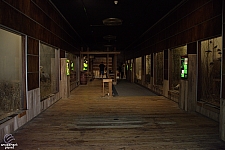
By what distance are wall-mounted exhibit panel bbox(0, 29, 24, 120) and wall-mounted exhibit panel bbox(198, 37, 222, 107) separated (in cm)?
484

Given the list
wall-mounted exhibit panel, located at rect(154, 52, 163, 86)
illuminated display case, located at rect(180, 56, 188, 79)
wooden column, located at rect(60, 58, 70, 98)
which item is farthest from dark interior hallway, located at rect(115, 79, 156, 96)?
illuminated display case, located at rect(180, 56, 188, 79)

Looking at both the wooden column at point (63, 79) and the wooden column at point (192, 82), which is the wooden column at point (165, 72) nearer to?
the wooden column at point (192, 82)

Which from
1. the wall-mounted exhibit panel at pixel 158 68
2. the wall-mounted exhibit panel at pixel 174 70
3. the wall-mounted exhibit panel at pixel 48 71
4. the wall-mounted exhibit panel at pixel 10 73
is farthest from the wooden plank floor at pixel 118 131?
the wall-mounted exhibit panel at pixel 158 68

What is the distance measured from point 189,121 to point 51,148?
3.25 meters

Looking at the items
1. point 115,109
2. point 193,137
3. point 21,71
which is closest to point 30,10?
point 21,71

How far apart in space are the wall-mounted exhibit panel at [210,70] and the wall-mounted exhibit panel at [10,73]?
15.9ft

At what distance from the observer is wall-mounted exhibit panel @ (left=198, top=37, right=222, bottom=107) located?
5578 mm

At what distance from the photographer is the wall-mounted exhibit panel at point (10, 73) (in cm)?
432

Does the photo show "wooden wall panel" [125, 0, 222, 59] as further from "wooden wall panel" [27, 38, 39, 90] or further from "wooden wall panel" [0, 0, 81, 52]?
"wooden wall panel" [27, 38, 39, 90]

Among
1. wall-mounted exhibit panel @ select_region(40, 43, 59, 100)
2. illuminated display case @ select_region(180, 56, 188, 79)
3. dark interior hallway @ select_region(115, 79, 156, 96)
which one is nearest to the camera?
illuminated display case @ select_region(180, 56, 188, 79)

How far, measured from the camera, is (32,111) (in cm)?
→ 529

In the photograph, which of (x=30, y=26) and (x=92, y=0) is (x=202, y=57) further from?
(x=30, y=26)

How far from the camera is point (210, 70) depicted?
587 centimetres

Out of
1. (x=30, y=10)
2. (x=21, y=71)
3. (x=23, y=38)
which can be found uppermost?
(x=30, y=10)
